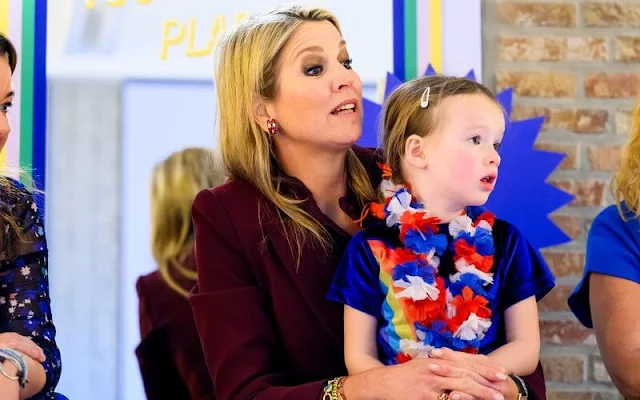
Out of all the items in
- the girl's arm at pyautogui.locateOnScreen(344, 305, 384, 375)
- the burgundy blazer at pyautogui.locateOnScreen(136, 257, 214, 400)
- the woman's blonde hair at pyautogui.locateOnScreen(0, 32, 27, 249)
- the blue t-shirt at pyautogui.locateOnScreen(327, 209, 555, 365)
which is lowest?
the burgundy blazer at pyautogui.locateOnScreen(136, 257, 214, 400)

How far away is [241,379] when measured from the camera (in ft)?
6.38

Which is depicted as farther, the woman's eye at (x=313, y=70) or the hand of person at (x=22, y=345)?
the woman's eye at (x=313, y=70)

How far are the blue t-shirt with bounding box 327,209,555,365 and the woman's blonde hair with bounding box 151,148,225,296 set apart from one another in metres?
1.13

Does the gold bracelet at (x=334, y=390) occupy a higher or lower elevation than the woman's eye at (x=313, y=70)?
lower

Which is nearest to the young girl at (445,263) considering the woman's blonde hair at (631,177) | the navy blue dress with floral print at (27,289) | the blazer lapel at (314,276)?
the blazer lapel at (314,276)

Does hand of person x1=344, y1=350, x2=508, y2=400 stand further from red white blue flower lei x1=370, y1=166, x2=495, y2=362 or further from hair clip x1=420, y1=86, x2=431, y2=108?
hair clip x1=420, y1=86, x2=431, y2=108

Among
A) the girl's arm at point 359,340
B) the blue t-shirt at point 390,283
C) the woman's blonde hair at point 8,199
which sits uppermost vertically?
the woman's blonde hair at point 8,199

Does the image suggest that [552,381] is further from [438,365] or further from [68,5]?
[68,5]

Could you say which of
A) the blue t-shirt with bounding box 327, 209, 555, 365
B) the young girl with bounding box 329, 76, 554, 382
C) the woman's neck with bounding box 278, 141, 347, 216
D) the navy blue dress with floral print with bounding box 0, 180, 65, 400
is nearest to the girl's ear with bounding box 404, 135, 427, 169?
the young girl with bounding box 329, 76, 554, 382

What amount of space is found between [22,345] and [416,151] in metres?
0.85

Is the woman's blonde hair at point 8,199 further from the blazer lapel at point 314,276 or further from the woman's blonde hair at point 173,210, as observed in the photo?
the woman's blonde hair at point 173,210

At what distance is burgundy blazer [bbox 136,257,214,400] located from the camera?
2.94 metres

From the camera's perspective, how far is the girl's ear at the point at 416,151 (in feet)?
6.34

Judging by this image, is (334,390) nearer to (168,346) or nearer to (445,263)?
(445,263)
